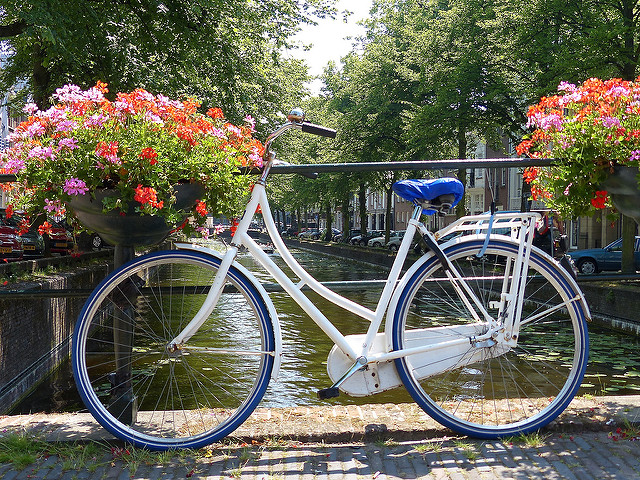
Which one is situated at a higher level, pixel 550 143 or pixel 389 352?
pixel 550 143

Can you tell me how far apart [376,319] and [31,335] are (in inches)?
290

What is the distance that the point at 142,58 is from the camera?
15.4 meters

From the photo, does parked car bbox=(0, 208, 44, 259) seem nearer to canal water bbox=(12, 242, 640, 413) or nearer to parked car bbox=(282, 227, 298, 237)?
canal water bbox=(12, 242, 640, 413)

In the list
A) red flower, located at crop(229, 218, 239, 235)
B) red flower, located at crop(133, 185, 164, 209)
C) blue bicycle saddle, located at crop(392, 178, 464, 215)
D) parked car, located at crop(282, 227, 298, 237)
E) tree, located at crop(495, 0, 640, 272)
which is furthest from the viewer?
parked car, located at crop(282, 227, 298, 237)

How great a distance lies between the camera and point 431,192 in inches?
128

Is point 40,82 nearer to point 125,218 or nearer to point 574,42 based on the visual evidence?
point 574,42

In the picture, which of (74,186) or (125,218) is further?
(125,218)

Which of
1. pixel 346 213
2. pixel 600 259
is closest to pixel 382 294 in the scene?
pixel 600 259

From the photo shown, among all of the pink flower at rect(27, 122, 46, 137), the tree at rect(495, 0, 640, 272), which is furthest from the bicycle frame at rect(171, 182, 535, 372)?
the tree at rect(495, 0, 640, 272)

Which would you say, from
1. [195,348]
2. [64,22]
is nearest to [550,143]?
[195,348]

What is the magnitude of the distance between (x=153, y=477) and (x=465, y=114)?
2176 centimetres

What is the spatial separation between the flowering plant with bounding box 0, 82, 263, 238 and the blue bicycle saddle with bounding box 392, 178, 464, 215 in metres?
0.76

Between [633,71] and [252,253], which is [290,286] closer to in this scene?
[252,253]

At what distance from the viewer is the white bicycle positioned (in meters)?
3.19
